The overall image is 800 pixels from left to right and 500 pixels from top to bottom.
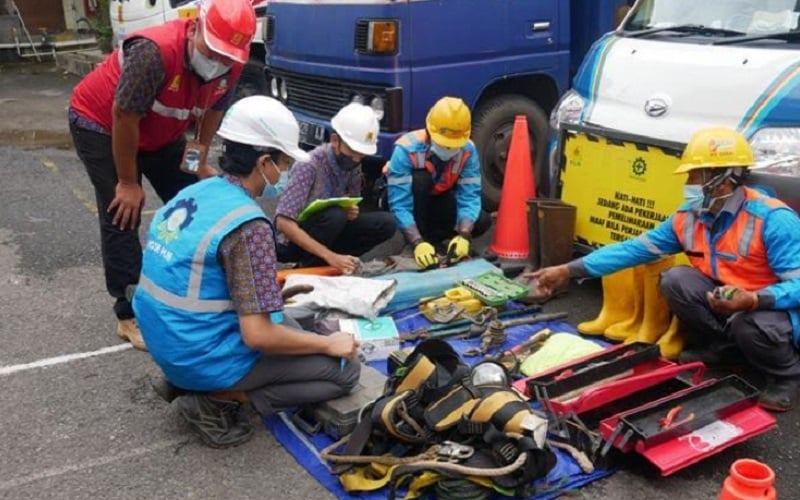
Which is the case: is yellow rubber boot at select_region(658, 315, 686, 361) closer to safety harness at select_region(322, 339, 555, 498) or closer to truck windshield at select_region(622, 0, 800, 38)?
safety harness at select_region(322, 339, 555, 498)

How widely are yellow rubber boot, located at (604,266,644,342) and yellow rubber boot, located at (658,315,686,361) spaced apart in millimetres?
180

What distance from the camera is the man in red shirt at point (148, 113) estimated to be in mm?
3461

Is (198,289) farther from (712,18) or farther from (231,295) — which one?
(712,18)

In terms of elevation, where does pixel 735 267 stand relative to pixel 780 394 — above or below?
above

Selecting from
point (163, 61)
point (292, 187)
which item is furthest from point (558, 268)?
point (163, 61)

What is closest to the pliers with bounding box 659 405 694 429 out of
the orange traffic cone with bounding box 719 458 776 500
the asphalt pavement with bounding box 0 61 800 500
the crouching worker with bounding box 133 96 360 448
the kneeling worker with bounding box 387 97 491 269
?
the asphalt pavement with bounding box 0 61 800 500

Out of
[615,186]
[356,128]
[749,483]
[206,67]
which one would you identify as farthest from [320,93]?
[749,483]

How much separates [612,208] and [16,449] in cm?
316

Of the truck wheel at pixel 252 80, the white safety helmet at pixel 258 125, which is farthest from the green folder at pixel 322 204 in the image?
the truck wheel at pixel 252 80

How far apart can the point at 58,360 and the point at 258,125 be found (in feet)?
5.98

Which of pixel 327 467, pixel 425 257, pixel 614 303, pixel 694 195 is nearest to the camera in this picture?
pixel 327 467

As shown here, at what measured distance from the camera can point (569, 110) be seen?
4797 mm

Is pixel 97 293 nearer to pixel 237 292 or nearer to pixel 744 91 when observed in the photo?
pixel 237 292

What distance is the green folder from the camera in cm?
443
